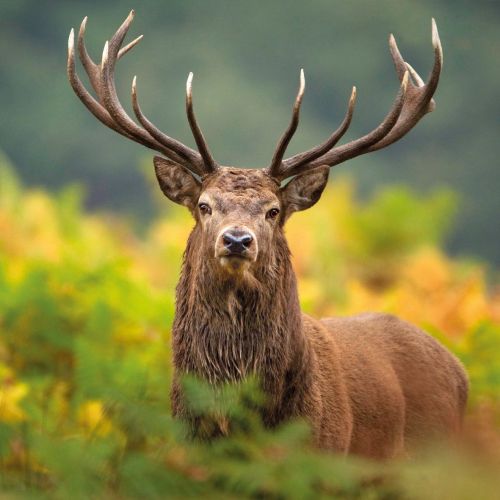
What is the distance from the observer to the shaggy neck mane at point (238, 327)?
528 centimetres

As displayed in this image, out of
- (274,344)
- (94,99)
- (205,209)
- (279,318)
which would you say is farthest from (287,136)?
(94,99)

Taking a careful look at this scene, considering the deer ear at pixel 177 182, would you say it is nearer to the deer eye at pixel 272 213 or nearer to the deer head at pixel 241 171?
the deer head at pixel 241 171

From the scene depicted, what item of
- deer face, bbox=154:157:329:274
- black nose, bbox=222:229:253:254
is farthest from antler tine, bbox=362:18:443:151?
black nose, bbox=222:229:253:254

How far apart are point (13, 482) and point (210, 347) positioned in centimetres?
214

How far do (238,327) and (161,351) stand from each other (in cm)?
280

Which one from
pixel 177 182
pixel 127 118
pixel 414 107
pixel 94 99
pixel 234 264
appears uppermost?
pixel 414 107

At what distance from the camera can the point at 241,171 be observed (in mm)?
5613

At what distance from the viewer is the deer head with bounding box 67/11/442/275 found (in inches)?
209

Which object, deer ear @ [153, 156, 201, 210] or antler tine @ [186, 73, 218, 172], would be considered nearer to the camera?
antler tine @ [186, 73, 218, 172]

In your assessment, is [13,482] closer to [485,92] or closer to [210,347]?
[210,347]

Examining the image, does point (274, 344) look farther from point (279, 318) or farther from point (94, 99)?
point (94, 99)

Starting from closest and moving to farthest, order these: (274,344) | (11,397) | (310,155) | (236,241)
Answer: (236,241)
(274,344)
(310,155)
(11,397)

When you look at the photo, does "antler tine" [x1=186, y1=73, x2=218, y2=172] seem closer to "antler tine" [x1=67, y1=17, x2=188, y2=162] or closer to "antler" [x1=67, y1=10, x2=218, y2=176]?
"antler" [x1=67, y1=10, x2=218, y2=176]

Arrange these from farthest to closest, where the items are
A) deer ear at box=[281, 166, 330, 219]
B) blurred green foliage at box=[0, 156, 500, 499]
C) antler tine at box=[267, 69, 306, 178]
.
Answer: deer ear at box=[281, 166, 330, 219] < antler tine at box=[267, 69, 306, 178] < blurred green foliage at box=[0, 156, 500, 499]
